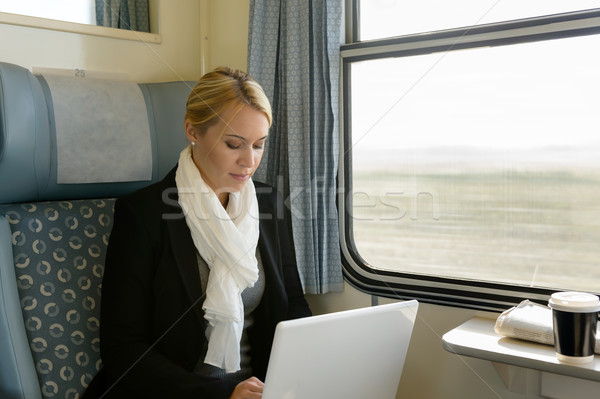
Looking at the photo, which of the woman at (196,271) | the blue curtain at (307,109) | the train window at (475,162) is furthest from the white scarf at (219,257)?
the train window at (475,162)

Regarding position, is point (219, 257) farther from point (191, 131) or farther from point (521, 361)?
point (521, 361)

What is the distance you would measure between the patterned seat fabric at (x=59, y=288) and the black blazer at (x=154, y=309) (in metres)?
0.09

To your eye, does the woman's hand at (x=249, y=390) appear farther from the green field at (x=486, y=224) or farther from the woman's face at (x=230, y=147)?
the green field at (x=486, y=224)

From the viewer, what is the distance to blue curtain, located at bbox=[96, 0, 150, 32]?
2020mm

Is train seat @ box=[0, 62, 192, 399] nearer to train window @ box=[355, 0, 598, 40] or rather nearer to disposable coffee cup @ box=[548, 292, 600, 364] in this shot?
train window @ box=[355, 0, 598, 40]

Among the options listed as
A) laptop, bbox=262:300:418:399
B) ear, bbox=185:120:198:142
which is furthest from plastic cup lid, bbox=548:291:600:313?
ear, bbox=185:120:198:142

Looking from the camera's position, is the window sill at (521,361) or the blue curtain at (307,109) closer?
the window sill at (521,361)

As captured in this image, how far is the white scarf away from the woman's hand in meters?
0.17

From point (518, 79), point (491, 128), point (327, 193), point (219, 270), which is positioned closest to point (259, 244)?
point (219, 270)

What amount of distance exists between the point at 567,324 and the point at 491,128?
→ 656 mm

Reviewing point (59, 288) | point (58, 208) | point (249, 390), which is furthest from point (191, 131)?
point (249, 390)

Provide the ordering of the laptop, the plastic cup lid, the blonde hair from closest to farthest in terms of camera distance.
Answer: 1. the laptop
2. the plastic cup lid
3. the blonde hair

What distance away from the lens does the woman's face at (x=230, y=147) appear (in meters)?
1.55

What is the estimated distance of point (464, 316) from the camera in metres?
1.73
